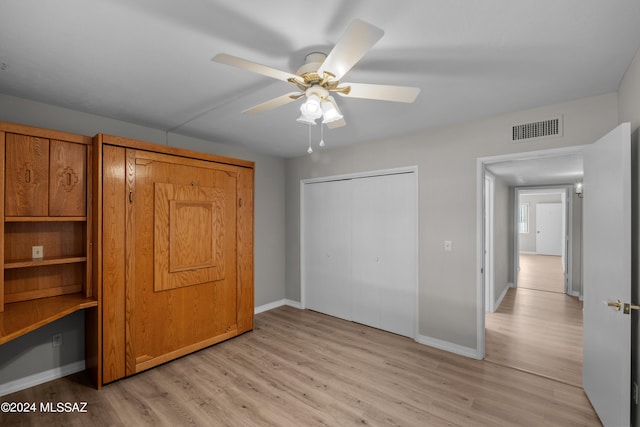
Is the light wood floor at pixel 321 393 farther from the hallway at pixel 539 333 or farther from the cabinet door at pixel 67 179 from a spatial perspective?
the cabinet door at pixel 67 179

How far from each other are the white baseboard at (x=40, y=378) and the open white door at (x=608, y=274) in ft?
13.6

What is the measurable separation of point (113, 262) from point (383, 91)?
99.7 inches

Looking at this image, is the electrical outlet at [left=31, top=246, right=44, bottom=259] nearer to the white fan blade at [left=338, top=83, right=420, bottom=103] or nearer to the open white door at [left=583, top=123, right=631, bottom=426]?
the white fan blade at [left=338, top=83, right=420, bottom=103]

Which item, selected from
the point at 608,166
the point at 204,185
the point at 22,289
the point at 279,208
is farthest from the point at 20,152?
the point at 608,166

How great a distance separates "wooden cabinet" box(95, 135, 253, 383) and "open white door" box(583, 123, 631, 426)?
127 inches

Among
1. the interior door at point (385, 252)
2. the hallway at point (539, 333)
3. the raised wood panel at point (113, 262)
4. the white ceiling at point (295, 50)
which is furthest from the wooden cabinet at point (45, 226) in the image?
the hallway at point (539, 333)

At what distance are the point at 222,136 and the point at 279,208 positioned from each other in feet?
5.07

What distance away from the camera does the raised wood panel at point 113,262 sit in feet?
8.06

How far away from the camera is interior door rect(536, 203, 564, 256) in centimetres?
1048

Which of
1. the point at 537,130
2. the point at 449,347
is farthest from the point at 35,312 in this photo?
the point at 537,130

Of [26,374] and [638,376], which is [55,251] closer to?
[26,374]

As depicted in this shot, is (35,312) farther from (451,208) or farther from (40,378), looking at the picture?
(451,208)

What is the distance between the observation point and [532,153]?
2691 millimetres

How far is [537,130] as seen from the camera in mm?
2654
